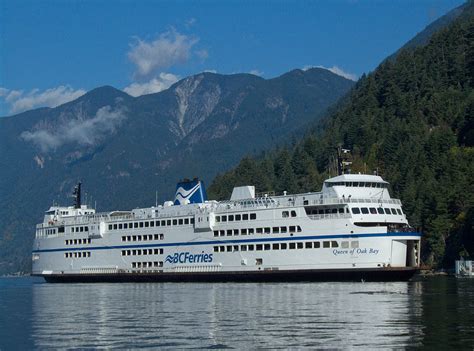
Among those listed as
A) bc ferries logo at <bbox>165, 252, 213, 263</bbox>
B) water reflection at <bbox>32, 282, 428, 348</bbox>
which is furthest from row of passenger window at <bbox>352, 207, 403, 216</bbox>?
bc ferries logo at <bbox>165, 252, 213, 263</bbox>

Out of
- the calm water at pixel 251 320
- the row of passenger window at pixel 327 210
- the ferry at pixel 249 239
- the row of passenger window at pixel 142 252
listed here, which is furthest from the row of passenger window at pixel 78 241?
the calm water at pixel 251 320

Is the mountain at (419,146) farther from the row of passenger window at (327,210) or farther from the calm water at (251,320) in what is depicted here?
the calm water at (251,320)

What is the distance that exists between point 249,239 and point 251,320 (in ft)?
102

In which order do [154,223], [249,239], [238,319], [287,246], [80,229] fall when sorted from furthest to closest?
[80,229]
[154,223]
[249,239]
[287,246]
[238,319]

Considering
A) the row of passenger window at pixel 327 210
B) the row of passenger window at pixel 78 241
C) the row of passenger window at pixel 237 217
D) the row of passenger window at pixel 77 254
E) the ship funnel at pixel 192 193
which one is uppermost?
the ship funnel at pixel 192 193

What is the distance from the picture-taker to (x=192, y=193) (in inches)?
2795

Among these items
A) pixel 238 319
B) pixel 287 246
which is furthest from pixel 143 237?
pixel 238 319

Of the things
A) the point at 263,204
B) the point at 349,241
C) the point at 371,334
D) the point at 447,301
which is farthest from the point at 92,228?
the point at 371,334

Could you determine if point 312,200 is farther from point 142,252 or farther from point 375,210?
point 142,252

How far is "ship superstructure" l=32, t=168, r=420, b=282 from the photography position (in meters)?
57.8

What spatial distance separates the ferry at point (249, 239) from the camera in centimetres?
5778

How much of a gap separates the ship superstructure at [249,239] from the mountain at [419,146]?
24.2 m

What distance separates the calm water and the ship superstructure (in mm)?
9686

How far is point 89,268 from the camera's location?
2987 inches
